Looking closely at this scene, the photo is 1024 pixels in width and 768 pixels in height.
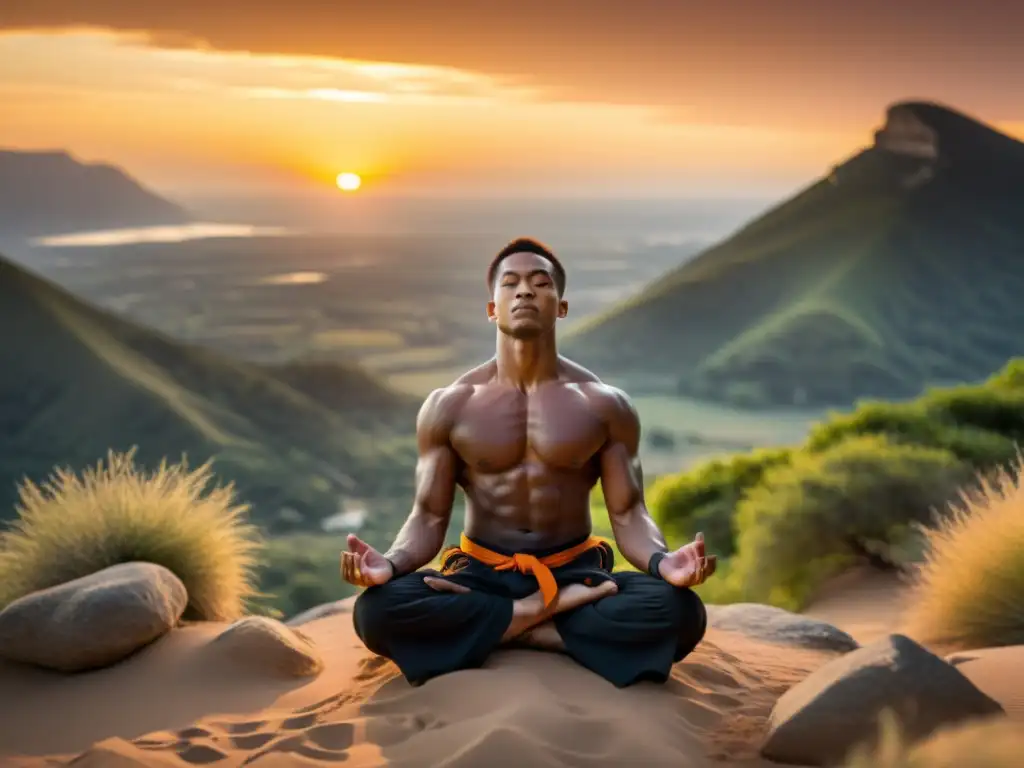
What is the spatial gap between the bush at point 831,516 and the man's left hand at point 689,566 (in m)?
3.17

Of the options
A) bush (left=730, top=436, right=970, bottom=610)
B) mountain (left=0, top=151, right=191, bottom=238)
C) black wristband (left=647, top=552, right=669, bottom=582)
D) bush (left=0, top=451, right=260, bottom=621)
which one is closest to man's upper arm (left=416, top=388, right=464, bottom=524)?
black wristband (left=647, top=552, right=669, bottom=582)

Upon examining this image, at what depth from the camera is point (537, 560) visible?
3.79 metres

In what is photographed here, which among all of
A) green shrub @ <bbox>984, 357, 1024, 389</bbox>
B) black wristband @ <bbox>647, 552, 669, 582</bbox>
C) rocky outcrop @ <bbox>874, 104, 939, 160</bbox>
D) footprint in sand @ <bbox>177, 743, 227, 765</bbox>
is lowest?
footprint in sand @ <bbox>177, 743, 227, 765</bbox>

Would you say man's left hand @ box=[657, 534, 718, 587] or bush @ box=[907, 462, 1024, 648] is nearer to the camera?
man's left hand @ box=[657, 534, 718, 587]

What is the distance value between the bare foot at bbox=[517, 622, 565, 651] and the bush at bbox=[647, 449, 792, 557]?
3959mm

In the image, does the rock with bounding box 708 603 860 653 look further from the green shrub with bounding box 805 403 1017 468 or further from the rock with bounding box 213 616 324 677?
the green shrub with bounding box 805 403 1017 468

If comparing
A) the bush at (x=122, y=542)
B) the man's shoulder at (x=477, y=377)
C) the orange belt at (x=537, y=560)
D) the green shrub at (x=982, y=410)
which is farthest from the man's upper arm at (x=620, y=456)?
the green shrub at (x=982, y=410)

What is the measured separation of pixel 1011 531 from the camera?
→ 4.60 m

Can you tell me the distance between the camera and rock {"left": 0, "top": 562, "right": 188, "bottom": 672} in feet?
14.3

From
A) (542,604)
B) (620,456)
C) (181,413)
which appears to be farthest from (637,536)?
(181,413)

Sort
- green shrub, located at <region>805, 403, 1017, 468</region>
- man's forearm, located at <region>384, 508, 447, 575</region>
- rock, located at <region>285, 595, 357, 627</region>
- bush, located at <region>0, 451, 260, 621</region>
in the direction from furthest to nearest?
green shrub, located at <region>805, 403, 1017, 468</region>
rock, located at <region>285, 595, 357, 627</region>
bush, located at <region>0, 451, 260, 621</region>
man's forearm, located at <region>384, 508, 447, 575</region>

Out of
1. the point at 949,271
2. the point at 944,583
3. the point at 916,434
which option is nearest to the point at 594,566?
the point at 944,583

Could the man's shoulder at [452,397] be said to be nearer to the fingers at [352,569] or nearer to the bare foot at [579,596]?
the fingers at [352,569]

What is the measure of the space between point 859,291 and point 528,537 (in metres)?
9.83
